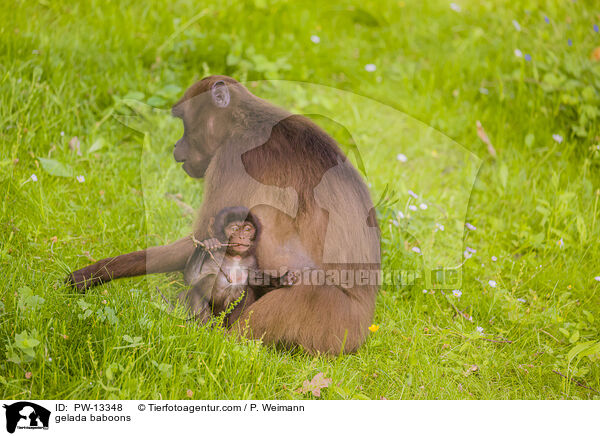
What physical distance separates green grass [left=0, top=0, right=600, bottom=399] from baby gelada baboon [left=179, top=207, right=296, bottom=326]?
22 centimetres

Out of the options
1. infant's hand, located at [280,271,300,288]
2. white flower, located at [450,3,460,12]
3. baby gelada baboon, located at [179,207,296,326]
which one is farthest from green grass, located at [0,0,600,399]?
infant's hand, located at [280,271,300,288]

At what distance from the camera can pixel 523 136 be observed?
16.9 ft

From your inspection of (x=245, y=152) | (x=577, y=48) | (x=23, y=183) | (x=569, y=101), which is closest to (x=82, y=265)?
(x=23, y=183)

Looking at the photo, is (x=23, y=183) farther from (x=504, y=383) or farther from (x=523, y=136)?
(x=523, y=136)

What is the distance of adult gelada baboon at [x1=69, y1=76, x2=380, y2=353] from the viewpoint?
9.87ft

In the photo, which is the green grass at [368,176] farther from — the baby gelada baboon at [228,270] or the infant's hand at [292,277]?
the infant's hand at [292,277]
